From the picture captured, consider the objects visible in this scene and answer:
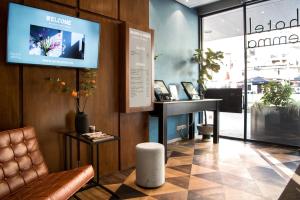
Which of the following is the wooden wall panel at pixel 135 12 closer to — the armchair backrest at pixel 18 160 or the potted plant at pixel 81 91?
the potted plant at pixel 81 91

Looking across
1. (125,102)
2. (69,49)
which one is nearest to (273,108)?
(125,102)

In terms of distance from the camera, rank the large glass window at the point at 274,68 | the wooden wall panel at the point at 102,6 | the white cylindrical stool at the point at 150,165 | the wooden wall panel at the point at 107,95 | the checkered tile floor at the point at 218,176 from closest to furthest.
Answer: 1. the checkered tile floor at the point at 218,176
2. the white cylindrical stool at the point at 150,165
3. the wooden wall panel at the point at 102,6
4. the wooden wall panel at the point at 107,95
5. the large glass window at the point at 274,68

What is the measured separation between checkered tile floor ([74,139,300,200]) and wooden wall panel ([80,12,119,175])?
0.28 m

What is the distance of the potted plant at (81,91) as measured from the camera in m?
2.63

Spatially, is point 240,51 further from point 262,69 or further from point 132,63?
point 132,63

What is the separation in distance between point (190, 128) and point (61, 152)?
11.2 ft

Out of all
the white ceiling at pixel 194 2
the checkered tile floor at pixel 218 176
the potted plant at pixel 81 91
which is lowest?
the checkered tile floor at pixel 218 176

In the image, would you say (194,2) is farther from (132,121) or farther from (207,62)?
(132,121)

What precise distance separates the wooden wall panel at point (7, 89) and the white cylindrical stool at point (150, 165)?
4.50 feet

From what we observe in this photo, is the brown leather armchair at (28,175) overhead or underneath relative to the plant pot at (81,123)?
underneath

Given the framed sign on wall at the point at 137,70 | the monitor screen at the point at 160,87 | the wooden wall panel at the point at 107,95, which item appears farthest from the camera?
the monitor screen at the point at 160,87

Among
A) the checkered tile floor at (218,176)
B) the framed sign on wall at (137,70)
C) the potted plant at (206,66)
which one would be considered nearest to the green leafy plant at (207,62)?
the potted plant at (206,66)

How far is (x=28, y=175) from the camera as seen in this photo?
207 centimetres

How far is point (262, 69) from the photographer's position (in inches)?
197
